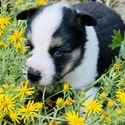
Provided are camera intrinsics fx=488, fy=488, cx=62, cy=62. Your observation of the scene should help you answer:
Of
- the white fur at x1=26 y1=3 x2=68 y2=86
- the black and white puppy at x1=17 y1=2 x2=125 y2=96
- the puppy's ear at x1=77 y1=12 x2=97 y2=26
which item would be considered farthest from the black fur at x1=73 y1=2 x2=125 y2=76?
the white fur at x1=26 y1=3 x2=68 y2=86

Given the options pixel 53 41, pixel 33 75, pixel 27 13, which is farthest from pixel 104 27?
pixel 33 75

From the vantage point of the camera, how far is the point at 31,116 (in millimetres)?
3396

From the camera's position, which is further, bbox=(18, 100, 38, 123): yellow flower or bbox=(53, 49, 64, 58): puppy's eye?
bbox=(53, 49, 64, 58): puppy's eye

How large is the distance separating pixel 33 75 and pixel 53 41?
32 centimetres

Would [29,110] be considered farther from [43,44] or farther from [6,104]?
[43,44]

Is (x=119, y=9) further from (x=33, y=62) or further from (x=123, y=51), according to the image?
(x=33, y=62)

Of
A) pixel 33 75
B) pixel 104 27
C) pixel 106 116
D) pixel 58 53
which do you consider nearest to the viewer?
pixel 106 116

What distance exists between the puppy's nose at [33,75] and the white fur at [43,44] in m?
0.03

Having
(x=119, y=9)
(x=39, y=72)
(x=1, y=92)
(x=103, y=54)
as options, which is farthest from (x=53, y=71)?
(x=119, y=9)

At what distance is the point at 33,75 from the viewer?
3842 mm

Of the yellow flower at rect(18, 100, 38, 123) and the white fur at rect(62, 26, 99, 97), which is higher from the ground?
the yellow flower at rect(18, 100, 38, 123)

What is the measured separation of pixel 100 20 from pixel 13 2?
3.78 ft

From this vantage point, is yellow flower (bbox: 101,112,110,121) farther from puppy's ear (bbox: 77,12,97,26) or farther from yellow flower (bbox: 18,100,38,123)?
Answer: puppy's ear (bbox: 77,12,97,26)

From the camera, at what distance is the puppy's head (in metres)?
3.86
